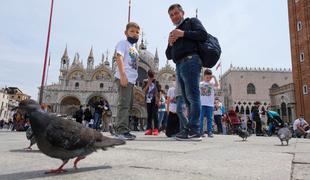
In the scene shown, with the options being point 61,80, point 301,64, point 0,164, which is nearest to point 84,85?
point 61,80

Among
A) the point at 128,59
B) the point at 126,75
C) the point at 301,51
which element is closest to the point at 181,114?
the point at 126,75

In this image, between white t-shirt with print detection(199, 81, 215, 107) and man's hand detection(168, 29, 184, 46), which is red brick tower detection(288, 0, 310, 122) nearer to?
white t-shirt with print detection(199, 81, 215, 107)

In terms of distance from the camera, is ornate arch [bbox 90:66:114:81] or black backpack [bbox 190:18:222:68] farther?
ornate arch [bbox 90:66:114:81]

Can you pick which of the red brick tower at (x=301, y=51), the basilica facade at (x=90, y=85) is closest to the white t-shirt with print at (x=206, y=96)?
the red brick tower at (x=301, y=51)

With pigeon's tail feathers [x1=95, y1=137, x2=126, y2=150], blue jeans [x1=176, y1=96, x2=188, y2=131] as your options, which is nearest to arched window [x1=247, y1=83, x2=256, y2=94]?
blue jeans [x1=176, y1=96, x2=188, y2=131]

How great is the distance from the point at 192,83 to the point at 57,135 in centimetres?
245

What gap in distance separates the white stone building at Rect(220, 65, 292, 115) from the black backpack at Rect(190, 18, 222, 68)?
38961mm

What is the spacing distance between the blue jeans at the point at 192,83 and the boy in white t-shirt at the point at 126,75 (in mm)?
814

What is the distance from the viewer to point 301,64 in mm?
22438

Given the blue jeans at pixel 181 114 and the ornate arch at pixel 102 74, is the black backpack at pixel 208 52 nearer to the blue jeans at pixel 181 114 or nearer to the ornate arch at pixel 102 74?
the blue jeans at pixel 181 114

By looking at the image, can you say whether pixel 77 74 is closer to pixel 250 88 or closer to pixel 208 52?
pixel 250 88

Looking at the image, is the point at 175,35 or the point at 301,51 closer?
the point at 175,35

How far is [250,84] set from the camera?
1658 inches

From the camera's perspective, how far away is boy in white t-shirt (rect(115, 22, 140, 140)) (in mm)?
3719
